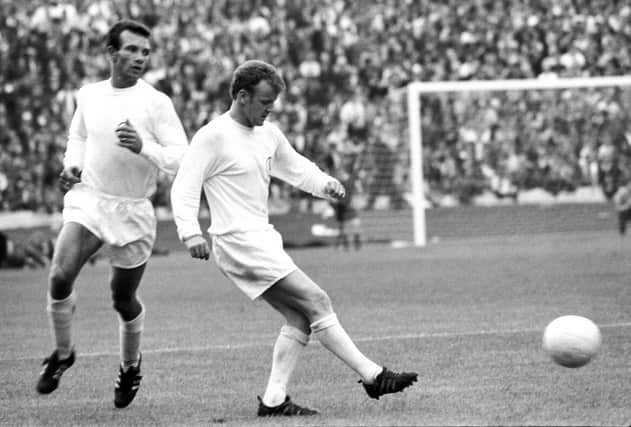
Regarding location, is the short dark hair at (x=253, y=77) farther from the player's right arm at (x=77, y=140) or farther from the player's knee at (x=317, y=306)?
the player's right arm at (x=77, y=140)

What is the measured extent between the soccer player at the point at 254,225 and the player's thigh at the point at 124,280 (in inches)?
39.1

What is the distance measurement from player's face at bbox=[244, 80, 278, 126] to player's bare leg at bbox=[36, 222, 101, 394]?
1.61m

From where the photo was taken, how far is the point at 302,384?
9.75 m

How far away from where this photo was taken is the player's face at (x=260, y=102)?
805cm

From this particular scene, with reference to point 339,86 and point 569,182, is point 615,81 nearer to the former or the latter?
point 569,182

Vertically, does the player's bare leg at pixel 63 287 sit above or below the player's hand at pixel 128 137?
below

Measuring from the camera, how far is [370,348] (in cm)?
1188

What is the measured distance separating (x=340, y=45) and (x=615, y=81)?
10.3m

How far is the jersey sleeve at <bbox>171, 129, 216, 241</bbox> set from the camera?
26.5 ft

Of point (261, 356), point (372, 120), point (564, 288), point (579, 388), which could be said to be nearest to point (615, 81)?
point (372, 120)

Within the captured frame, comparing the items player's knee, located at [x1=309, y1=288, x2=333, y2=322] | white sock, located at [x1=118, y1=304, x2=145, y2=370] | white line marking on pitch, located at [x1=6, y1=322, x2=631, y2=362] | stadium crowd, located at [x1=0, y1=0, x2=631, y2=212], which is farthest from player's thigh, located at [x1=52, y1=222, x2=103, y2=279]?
stadium crowd, located at [x1=0, y1=0, x2=631, y2=212]

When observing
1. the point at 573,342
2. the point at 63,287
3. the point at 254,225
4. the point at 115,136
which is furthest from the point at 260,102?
the point at 573,342

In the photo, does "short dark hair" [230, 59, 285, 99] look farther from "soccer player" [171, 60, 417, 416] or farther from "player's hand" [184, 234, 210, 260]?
"player's hand" [184, 234, 210, 260]

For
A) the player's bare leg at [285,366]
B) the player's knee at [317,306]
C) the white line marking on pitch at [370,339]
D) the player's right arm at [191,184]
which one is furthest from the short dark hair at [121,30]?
the white line marking on pitch at [370,339]
